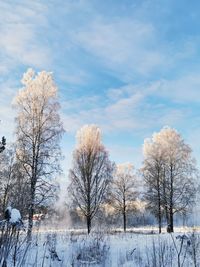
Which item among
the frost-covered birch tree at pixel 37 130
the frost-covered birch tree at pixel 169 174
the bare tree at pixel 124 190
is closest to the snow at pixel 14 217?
the frost-covered birch tree at pixel 37 130

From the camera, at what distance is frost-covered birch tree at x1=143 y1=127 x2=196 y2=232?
93.1 ft

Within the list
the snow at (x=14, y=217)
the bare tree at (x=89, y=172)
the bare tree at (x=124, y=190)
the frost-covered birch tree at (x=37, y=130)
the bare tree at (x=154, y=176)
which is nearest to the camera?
the snow at (x=14, y=217)

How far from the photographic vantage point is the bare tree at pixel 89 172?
25.5m

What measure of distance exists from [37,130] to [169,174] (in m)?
15.4

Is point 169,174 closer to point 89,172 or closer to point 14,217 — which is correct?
point 89,172

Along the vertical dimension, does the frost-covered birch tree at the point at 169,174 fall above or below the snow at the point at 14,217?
above

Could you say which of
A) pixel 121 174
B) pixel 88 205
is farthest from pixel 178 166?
pixel 121 174

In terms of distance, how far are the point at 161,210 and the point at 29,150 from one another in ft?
55.6

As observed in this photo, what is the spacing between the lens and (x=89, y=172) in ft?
84.5

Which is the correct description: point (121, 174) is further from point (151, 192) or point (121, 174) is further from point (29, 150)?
point (29, 150)

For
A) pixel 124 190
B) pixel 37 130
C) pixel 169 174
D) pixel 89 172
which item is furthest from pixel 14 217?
pixel 124 190

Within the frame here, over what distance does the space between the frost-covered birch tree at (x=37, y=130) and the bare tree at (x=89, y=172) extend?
7331 millimetres

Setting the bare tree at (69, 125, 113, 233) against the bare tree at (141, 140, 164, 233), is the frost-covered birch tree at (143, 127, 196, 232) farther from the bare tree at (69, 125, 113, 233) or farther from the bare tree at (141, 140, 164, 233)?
the bare tree at (69, 125, 113, 233)

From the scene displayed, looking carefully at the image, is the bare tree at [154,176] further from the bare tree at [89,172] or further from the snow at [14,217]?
the snow at [14,217]
